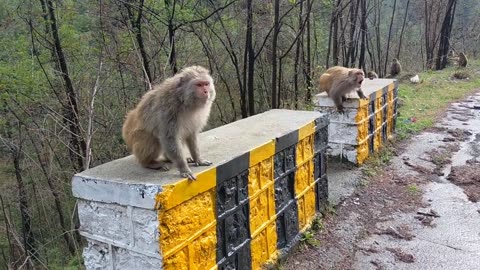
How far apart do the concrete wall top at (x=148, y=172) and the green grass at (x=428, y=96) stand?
536 cm

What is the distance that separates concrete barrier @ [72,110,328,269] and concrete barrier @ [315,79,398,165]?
2.04 metres

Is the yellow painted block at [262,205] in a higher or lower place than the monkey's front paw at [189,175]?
lower

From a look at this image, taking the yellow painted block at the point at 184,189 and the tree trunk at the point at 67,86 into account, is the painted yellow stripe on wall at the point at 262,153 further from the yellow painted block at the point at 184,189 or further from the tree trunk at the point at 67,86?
the tree trunk at the point at 67,86

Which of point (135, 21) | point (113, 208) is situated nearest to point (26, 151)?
point (135, 21)

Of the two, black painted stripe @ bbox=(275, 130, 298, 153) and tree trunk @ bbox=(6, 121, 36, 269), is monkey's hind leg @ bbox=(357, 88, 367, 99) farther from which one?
tree trunk @ bbox=(6, 121, 36, 269)

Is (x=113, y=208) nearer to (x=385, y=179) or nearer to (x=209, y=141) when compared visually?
(x=209, y=141)

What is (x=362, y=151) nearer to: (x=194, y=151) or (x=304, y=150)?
(x=304, y=150)

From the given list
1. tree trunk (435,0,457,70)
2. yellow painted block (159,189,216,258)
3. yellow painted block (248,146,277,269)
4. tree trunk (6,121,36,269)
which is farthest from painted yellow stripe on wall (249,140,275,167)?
tree trunk (435,0,457,70)

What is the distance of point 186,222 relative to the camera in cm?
296

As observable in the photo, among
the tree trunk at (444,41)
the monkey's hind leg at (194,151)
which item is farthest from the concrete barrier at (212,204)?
the tree trunk at (444,41)

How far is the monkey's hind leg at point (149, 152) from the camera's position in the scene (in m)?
3.24

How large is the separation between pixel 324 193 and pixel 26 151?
7.87m

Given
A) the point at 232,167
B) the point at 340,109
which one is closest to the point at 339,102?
the point at 340,109

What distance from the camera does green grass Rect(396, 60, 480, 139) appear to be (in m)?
9.71
